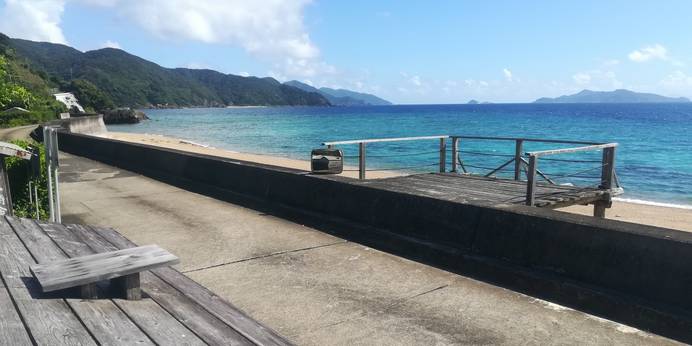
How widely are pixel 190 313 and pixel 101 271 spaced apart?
545mm

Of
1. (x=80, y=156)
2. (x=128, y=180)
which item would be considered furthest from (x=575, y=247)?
(x=80, y=156)

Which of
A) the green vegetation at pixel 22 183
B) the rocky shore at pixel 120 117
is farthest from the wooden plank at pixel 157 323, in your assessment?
the rocky shore at pixel 120 117

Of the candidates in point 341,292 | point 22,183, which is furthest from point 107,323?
point 22,183

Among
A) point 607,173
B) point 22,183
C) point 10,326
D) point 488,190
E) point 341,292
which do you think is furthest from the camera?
point 607,173

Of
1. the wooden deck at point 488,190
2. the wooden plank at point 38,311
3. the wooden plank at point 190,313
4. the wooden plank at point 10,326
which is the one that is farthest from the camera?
the wooden deck at point 488,190

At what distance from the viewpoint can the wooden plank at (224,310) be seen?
2.82 m

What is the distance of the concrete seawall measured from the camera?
431 centimetres

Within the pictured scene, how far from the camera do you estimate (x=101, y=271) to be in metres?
2.89

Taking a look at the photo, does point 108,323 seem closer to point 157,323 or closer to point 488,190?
point 157,323

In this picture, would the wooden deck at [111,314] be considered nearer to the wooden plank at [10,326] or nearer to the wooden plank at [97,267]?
the wooden plank at [10,326]

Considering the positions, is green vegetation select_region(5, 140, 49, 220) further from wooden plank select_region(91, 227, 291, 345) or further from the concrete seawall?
wooden plank select_region(91, 227, 291, 345)

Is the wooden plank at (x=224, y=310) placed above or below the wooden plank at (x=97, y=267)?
below

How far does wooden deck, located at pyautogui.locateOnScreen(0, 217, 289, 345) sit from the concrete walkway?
3.94 ft

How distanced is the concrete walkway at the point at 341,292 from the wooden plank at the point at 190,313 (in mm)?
1211
